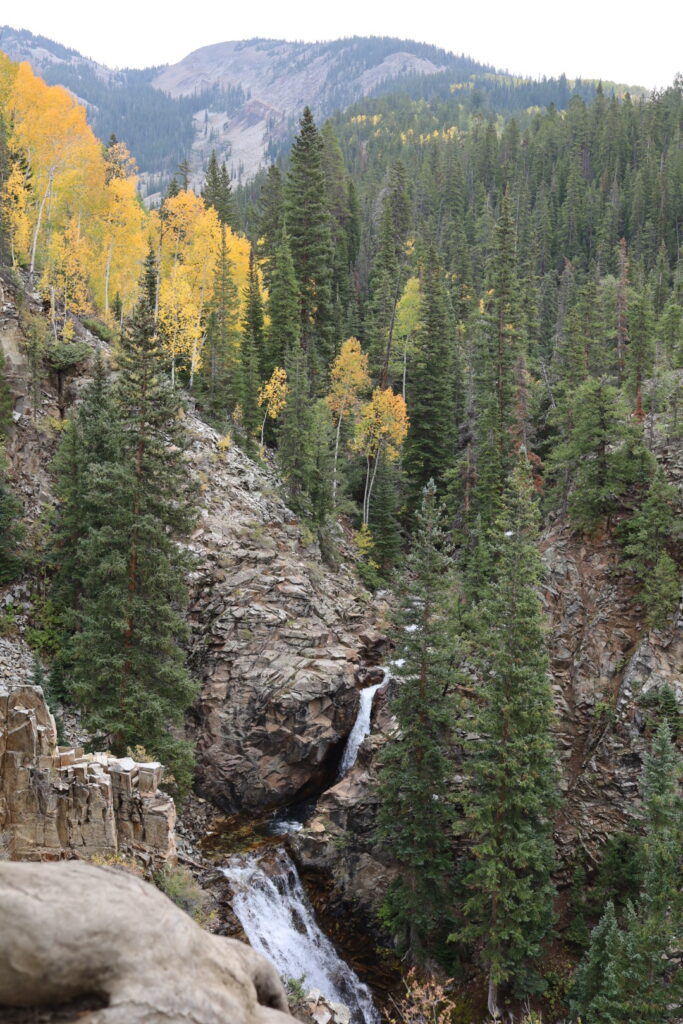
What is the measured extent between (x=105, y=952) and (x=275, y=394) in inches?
1587

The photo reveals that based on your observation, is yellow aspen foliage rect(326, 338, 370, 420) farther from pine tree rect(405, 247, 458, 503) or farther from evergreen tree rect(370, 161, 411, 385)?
evergreen tree rect(370, 161, 411, 385)

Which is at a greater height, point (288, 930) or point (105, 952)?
point (105, 952)

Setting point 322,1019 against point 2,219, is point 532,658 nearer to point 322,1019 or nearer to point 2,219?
point 322,1019

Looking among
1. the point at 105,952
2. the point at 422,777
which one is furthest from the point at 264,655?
the point at 105,952

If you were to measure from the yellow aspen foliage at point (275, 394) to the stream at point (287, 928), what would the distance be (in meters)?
25.8

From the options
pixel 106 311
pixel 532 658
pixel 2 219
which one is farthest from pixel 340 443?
pixel 532 658

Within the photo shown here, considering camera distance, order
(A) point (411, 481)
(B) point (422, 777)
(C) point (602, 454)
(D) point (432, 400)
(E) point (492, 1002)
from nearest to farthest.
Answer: (E) point (492, 1002) → (B) point (422, 777) → (C) point (602, 454) → (A) point (411, 481) → (D) point (432, 400)

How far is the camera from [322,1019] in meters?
16.0

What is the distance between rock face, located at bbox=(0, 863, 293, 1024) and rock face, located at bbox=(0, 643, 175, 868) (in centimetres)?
1212

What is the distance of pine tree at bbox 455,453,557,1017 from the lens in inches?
834

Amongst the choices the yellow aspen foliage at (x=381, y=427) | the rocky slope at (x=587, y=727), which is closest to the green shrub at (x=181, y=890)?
the rocky slope at (x=587, y=727)

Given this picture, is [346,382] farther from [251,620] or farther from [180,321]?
[251,620]

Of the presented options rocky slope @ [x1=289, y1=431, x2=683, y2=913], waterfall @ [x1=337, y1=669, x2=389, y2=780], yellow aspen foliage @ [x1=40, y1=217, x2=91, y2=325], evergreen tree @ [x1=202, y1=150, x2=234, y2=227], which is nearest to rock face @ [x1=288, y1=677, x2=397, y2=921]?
rocky slope @ [x1=289, y1=431, x2=683, y2=913]

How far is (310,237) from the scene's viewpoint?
5119cm
